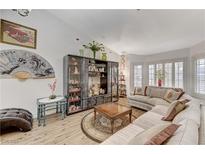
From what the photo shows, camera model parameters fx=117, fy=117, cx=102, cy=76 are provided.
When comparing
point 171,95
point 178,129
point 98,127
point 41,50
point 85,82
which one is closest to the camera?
point 178,129

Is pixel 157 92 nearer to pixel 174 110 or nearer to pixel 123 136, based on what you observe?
pixel 174 110

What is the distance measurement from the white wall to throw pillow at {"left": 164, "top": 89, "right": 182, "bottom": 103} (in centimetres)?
331

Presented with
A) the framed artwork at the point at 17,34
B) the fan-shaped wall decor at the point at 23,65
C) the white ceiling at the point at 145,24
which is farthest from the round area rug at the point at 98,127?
the white ceiling at the point at 145,24

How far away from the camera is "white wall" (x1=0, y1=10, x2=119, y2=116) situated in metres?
2.75

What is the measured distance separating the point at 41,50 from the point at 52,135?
223 centimetres

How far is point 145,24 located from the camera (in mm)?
3041

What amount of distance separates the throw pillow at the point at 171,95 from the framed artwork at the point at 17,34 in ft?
13.5

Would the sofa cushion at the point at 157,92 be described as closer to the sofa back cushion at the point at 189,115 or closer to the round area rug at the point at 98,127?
the round area rug at the point at 98,127

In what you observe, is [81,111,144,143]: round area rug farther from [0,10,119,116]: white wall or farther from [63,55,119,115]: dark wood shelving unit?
[0,10,119,116]: white wall

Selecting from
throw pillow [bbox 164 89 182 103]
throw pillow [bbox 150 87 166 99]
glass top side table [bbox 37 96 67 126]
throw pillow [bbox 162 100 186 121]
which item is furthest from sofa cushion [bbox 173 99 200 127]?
glass top side table [bbox 37 96 67 126]

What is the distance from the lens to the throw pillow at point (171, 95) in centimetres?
341

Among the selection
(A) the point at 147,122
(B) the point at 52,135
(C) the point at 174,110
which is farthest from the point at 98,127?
(C) the point at 174,110

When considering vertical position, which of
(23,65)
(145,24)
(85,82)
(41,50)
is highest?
(145,24)
